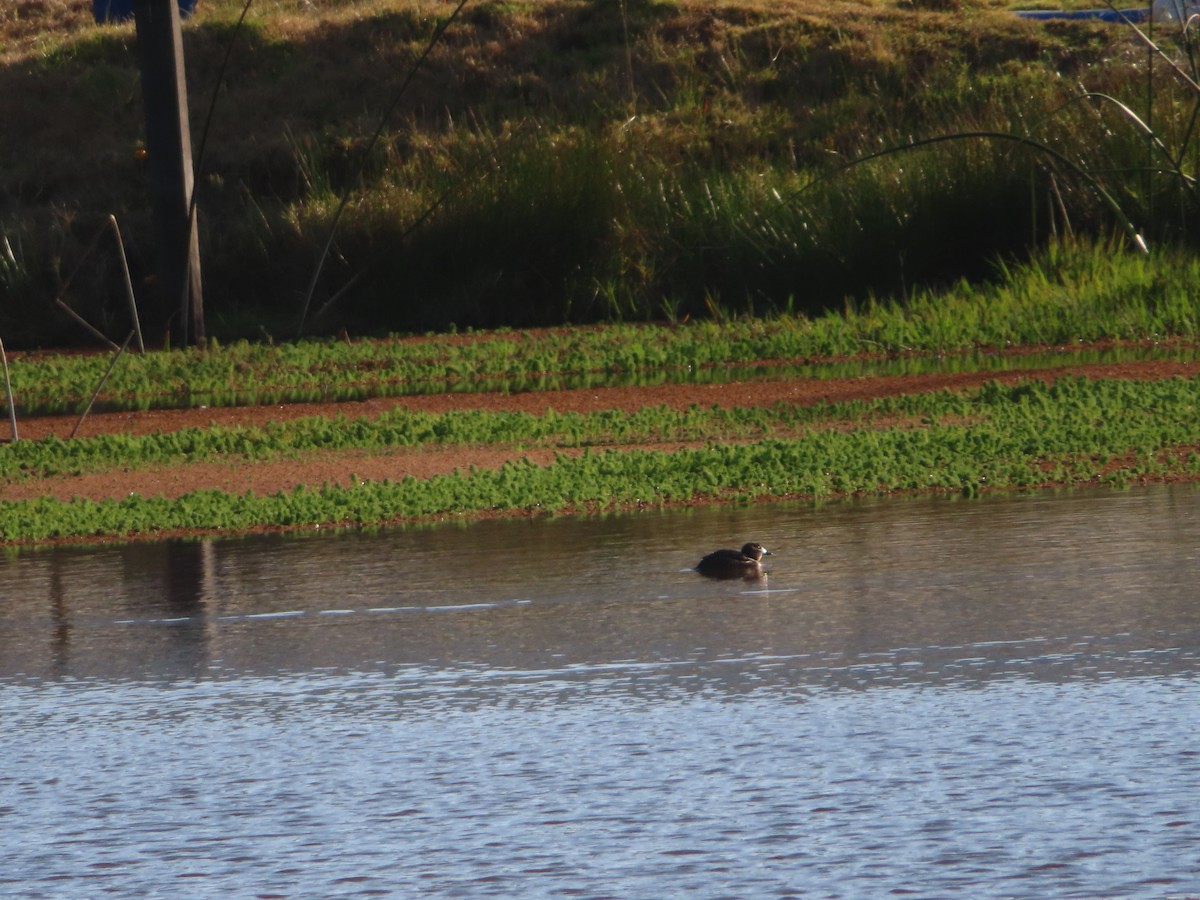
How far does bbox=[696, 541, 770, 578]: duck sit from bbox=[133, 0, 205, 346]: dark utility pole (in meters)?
11.3

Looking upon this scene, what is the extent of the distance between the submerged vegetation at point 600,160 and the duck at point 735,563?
7.88m

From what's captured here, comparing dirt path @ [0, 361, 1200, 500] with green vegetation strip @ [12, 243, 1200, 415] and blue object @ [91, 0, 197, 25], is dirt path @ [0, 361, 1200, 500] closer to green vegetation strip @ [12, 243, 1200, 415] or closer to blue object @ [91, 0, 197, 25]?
green vegetation strip @ [12, 243, 1200, 415]

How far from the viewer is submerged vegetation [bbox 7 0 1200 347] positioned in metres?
17.2

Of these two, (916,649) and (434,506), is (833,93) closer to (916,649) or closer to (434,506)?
(434,506)

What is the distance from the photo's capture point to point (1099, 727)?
193 inches

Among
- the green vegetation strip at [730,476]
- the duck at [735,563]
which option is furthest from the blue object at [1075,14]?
the duck at [735,563]

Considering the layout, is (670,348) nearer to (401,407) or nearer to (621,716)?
(401,407)

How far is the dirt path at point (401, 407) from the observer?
34.1ft

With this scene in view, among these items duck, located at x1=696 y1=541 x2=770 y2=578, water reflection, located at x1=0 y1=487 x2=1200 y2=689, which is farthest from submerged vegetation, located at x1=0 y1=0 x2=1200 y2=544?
duck, located at x1=696 y1=541 x2=770 y2=578

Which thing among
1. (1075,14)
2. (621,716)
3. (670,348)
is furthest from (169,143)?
(1075,14)

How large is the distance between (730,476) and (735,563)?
233 centimetres

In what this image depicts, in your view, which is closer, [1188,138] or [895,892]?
[895,892]

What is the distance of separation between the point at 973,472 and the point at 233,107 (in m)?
17.6

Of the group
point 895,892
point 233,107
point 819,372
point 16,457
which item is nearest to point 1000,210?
point 819,372
